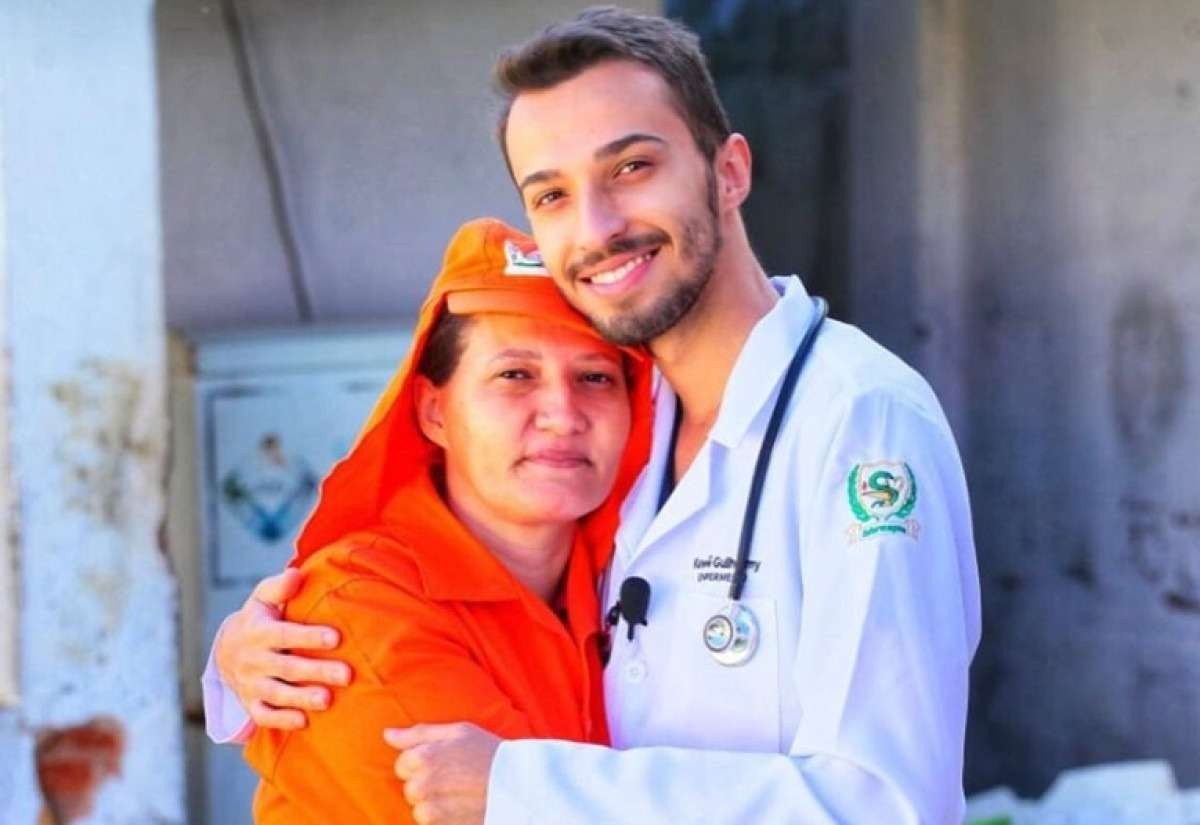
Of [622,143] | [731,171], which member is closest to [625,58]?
[622,143]

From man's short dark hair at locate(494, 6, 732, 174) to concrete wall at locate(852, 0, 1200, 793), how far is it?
8.12 ft

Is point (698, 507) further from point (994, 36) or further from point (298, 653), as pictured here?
point (994, 36)

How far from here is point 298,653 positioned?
8.91 feet

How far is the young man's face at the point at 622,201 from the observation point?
9.01 feet

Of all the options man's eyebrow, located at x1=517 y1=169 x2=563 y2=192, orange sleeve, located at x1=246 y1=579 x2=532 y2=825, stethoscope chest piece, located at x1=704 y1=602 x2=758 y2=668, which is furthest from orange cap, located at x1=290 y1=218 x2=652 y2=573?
stethoscope chest piece, located at x1=704 y1=602 x2=758 y2=668

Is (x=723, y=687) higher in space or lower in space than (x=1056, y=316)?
lower

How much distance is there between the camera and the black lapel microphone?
272cm

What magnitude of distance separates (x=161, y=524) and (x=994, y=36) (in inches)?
106

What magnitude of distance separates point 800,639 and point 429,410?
0.76m

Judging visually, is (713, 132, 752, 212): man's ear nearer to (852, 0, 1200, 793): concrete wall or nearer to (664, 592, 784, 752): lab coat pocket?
(664, 592, 784, 752): lab coat pocket

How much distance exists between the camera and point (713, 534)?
2684 millimetres

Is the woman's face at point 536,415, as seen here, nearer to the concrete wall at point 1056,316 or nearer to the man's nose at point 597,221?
the man's nose at point 597,221

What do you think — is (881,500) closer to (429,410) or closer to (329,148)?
(429,410)

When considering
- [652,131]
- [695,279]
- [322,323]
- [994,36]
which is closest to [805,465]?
[695,279]
